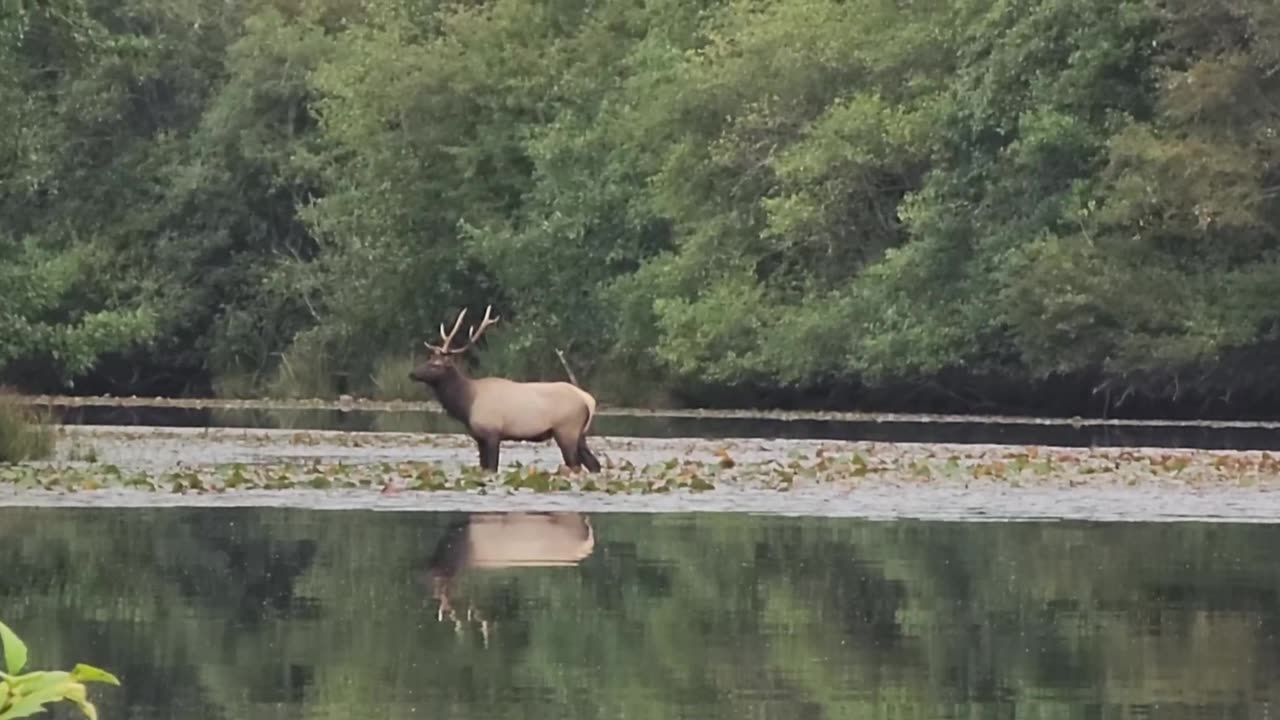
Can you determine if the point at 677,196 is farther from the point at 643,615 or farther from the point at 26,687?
the point at 26,687

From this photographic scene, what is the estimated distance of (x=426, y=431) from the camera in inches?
1426

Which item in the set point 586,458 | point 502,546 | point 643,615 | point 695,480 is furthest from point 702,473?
point 643,615

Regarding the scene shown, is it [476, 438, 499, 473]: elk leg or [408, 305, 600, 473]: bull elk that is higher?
[408, 305, 600, 473]: bull elk

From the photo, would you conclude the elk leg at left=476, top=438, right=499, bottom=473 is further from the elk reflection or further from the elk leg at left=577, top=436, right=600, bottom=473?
the elk reflection

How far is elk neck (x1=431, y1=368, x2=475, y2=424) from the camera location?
2547 centimetres

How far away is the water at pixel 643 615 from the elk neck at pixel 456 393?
5.46 metres

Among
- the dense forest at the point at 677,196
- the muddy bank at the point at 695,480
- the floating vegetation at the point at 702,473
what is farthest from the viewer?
the dense forest at the point at 677,196

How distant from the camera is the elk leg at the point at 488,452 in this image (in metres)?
24.8

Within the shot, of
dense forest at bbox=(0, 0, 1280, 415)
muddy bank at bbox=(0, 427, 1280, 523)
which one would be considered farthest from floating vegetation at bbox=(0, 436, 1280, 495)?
dense forest at bbox=(0, 0, 1280, 415)

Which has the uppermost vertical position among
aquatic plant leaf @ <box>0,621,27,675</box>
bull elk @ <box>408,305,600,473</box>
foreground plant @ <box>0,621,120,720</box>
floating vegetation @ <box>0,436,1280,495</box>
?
aquatic plant leaf @ <box>0,621,27,675</box>

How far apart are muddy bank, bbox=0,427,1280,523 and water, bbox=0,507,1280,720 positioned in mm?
1284

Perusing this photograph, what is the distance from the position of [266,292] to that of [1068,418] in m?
17.0

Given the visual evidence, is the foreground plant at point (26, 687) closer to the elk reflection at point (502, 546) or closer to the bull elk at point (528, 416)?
the elk reflection at point (502, 546)

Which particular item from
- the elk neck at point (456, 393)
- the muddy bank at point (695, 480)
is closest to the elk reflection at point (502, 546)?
the muddy bank at point (695, 480)
